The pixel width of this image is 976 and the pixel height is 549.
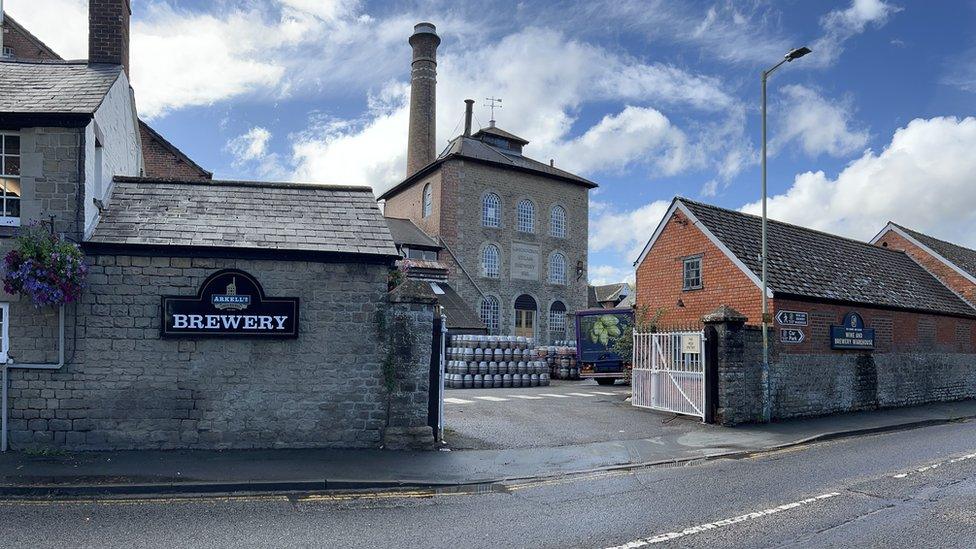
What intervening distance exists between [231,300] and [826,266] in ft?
56.1

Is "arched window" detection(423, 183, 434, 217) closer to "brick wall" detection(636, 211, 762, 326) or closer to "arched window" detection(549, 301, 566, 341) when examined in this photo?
"arched window" detection(549, 301, 566, 341)

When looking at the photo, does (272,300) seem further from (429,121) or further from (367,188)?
(429,121)

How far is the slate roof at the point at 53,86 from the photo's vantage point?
10.7 metres

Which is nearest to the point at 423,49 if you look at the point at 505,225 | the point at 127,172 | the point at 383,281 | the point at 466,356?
the point at 505,225

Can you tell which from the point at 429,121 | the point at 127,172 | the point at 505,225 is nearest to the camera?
the point at 127,172

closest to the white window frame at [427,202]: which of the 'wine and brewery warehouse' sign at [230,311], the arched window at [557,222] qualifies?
the arched window at [557,222]

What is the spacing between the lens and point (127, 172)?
14.5m

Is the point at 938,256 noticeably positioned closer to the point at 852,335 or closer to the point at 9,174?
the point at 852,335

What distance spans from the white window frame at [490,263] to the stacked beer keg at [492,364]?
58.8ft

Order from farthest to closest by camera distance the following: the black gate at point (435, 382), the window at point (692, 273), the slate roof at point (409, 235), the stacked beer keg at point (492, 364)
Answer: the slate roof at point (409, 235) → the stacked beer keg at point (492, 364) → the window at point (692, 273) → the black gate at point (435, 382)

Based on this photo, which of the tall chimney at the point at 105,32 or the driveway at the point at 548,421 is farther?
the tall chimney at the point at 105,32

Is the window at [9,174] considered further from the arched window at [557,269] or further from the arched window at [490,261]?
the arched window at [557,269]

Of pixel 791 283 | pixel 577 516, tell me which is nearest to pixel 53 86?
pixel 577 516

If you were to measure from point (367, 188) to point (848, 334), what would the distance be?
13.5 m
